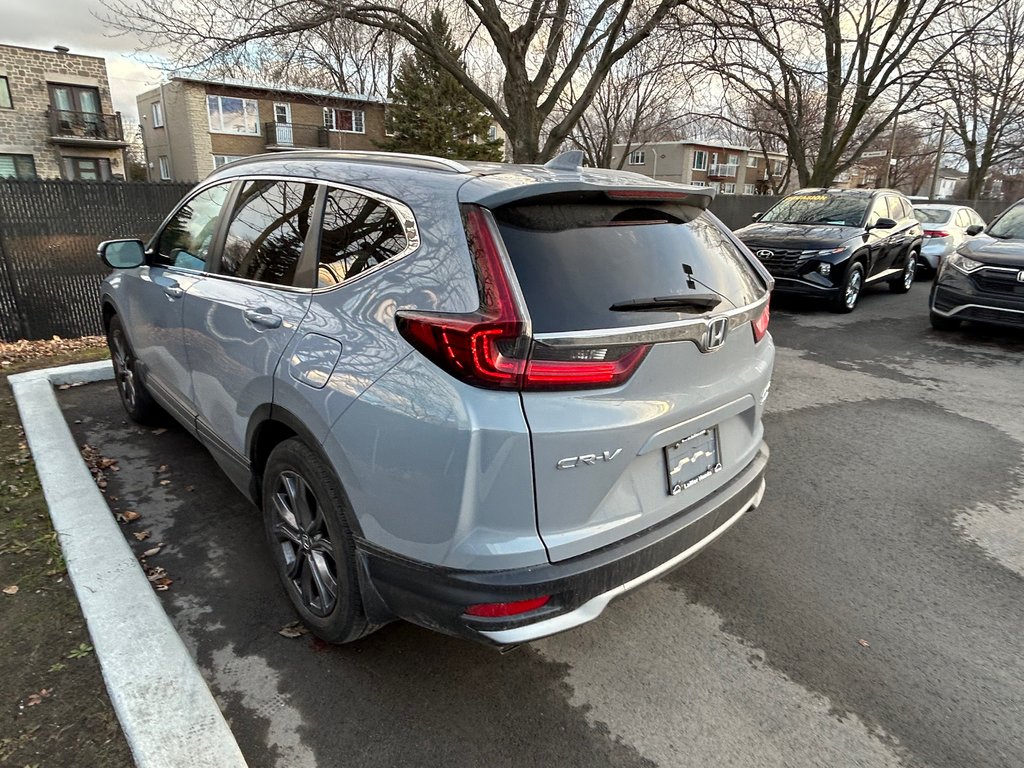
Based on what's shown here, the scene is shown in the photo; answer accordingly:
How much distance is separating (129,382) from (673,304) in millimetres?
4234

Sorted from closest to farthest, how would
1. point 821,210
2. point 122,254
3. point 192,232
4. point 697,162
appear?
point 192,232, point 122,254, point 821,210, point 697,162

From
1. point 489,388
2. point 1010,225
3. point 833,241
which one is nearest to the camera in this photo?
point 489,388

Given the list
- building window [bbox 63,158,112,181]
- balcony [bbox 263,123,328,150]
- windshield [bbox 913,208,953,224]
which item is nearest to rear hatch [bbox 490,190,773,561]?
windshield [bbox 913,208,953,224]

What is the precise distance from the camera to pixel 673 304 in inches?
86.6

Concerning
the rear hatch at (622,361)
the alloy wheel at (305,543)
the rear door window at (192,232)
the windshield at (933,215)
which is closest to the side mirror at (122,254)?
the rear door window at (192,232)

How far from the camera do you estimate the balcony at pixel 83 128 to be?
32.8 meters

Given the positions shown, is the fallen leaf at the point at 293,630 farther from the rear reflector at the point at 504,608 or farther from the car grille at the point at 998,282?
the car grille at the point at 998,282

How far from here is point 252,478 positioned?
2850mm

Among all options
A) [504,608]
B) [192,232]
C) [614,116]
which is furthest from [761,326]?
[614,116]

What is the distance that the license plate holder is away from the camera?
2.20 m

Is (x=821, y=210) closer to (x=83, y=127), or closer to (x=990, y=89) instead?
(x=990, y=89)

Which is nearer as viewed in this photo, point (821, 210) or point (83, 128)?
point (821, 210)

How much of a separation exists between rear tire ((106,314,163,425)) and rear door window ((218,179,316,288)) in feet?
6.15

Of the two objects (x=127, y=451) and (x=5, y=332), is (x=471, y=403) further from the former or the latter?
(x=5, y=332)
